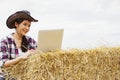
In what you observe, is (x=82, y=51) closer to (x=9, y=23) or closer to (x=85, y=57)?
(x=85, y=57)

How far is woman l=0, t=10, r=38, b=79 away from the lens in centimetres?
385

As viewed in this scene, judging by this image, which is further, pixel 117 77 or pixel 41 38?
pixel 117 77

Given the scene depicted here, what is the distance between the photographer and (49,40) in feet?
12.8

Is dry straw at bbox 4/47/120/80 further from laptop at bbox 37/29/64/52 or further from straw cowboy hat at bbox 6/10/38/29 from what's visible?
straw cowboy hat at bbox 6/10/38/29

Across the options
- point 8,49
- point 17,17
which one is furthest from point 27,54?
point 17,17

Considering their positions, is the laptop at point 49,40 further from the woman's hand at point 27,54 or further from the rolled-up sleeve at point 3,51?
the rolled-up sleeve at point 3,51

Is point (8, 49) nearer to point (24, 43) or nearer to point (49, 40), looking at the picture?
point (24, 43)

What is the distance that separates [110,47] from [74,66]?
1.06m

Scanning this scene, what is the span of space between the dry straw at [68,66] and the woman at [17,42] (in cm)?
9

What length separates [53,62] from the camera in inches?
151

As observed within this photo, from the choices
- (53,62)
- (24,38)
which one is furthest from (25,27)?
(53,62)

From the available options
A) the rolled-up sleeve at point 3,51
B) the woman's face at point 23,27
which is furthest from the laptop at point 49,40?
the rolled-up sleeve at point 3,51

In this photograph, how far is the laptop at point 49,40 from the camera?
3803mm

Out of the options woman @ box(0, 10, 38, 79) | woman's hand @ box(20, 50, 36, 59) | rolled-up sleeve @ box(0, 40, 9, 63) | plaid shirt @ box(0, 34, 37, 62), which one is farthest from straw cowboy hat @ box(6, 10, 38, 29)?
woman's hand @ box(20, 50, 36, 59)
